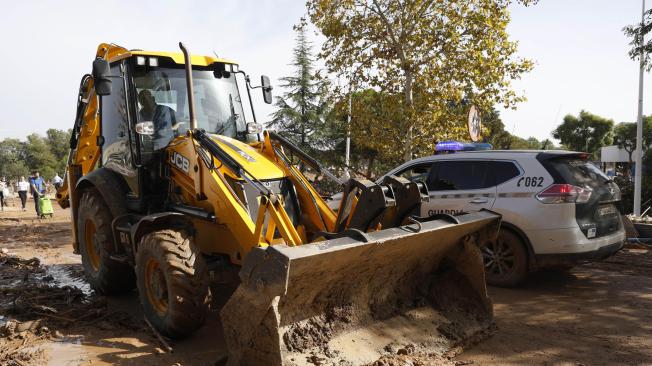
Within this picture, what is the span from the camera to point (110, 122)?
6219 mm

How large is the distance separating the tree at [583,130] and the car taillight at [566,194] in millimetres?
37527

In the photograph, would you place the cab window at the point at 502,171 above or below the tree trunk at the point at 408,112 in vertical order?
below

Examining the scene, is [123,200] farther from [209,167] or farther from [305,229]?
[305,229]

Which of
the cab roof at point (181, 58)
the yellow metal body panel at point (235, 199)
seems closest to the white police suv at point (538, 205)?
the yellow metal body panel at point (235, 199)

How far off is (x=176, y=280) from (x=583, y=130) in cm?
4259

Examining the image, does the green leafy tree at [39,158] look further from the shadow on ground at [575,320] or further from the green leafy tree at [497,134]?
the shadow on ground at [575,320]

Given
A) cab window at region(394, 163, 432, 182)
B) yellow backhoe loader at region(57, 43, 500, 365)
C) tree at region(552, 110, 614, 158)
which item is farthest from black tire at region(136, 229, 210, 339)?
tree at region(552, 110, 614, 158)

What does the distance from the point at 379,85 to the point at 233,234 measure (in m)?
11.3

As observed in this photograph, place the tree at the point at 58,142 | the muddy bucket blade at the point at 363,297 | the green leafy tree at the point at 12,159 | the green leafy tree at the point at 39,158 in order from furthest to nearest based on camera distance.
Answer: the tree at the point at 58,142
the green leafy tree at the point at 39,158
the green leafy tree at the point at 12,159
the muddy bucket blade at the point at 363,297

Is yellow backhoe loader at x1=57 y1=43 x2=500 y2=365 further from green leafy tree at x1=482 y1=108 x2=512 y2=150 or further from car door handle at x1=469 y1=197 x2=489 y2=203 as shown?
green leafy tree at x1=482 y1=108 x2=512 y2=150

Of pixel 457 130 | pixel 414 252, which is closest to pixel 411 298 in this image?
pixel 414 252

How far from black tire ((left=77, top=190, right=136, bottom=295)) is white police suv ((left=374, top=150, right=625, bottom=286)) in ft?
14.4

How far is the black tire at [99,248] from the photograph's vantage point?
19.5 ft

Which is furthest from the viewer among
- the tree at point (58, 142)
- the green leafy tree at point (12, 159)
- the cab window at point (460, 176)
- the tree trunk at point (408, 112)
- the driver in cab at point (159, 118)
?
the tree at point (58, 142)
